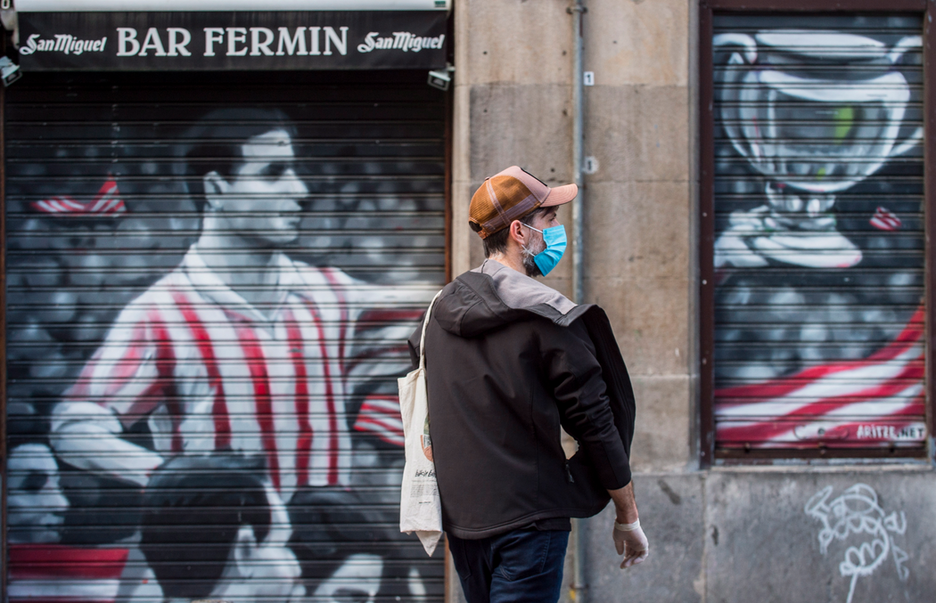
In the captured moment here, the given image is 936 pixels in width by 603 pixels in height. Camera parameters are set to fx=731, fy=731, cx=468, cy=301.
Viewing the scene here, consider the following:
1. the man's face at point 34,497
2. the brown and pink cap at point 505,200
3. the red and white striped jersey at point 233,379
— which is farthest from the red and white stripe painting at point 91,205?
the brown and pink cap at point 505,200

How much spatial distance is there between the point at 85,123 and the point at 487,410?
3781 mm

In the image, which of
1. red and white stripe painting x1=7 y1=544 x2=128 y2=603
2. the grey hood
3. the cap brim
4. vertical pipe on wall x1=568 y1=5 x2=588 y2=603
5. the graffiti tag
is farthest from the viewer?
→ red and white stripe painting x1=7 y1=544 x2=128 y2=603

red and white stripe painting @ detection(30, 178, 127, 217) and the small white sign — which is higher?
the small white sign

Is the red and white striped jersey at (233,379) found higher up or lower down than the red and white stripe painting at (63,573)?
higher up

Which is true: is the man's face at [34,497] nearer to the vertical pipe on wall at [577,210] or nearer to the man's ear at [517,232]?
the vertical pipe on wall at [577,210]

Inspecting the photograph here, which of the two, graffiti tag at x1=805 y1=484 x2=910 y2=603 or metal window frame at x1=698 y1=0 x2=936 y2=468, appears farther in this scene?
metal window frame at x1=698 y1=0 x2=936 y2=468

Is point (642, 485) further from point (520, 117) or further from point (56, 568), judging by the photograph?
point (56, 568)

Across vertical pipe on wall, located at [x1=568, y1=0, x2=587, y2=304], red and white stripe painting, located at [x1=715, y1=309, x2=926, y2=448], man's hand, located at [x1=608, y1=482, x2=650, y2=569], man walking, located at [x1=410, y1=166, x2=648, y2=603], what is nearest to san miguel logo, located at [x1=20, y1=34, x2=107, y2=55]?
vertical pipe on wall, located at [x1=568, y1=0, x2=587, y2=304]

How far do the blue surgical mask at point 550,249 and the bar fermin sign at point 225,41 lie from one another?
7.29 ft

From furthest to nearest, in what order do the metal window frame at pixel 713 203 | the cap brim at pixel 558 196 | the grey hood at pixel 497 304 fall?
the metal window frame at pixel 713 203
the cap brim at pixel 558 196
the grey hood at pixel 497 304

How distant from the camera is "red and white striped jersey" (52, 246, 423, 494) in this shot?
467 centimetres

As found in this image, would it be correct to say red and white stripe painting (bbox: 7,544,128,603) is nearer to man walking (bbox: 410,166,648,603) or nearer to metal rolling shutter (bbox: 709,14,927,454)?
man walking (bbox: 410,166,648,603)

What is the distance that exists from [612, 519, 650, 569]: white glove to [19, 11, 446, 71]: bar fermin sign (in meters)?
3.03

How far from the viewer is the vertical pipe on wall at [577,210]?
4.26m
